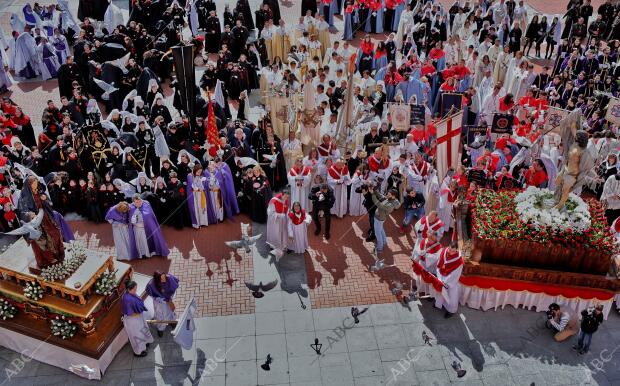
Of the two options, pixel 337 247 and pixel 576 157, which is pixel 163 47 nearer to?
pixel 337 247

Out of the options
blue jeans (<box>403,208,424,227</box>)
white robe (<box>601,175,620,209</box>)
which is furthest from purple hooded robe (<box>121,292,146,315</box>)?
white robe (<box>601,175,620,209</box>)

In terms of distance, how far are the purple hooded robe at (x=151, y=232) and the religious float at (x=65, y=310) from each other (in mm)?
1981

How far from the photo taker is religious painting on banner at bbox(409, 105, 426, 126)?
1605cm

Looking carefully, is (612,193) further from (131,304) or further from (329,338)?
(131,304)

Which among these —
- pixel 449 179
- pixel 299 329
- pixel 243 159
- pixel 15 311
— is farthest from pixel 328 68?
pixel 15 311

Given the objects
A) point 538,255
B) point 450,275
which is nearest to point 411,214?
point 450,275

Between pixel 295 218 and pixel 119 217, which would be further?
pixel 295 218

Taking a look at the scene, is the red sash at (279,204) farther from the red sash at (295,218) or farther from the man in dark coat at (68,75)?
the man in dark coat at (68,75)

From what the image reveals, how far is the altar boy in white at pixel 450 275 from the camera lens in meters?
12.1

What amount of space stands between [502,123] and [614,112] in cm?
336

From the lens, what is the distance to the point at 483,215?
12688 millimetres

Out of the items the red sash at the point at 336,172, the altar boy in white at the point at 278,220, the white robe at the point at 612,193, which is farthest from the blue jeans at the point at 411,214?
the white robe at the point at 612,193

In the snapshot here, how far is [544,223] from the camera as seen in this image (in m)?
12.1

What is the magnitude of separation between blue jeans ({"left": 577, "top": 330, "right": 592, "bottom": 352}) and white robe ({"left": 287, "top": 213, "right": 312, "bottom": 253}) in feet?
20.2
